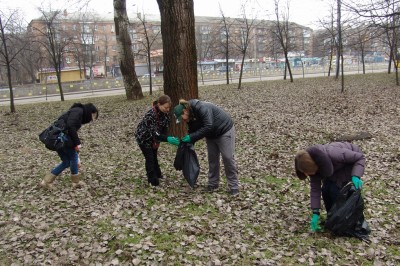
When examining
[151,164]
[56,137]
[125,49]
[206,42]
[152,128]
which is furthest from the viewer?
[206,42]

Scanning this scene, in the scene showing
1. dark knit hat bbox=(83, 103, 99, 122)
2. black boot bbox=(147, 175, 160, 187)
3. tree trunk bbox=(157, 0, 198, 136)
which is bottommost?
black boot bbox=(147, 175, 160, 187)

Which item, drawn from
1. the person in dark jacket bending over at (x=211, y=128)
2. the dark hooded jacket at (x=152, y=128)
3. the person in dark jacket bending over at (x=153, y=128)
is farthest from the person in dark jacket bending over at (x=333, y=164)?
the dark hooded jacket at (x=152, y=128)

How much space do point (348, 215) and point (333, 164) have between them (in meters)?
0.64

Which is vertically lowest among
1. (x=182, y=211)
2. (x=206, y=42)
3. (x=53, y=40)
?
(x=182, y=211)

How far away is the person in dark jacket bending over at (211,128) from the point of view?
17.5 feet

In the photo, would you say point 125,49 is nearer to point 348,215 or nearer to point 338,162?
point 338,162

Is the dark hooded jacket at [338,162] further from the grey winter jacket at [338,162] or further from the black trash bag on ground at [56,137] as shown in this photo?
the black trash bag on ground at [56,137]

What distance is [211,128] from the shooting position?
17.6 ft

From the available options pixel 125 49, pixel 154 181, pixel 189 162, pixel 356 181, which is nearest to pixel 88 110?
pixel 154 181

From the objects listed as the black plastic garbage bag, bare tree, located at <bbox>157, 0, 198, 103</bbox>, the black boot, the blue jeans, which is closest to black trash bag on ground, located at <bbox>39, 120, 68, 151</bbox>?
the blue jeans

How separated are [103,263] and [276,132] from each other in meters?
7.64

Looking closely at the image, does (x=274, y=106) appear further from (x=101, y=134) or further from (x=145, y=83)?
(x=145, y=83)

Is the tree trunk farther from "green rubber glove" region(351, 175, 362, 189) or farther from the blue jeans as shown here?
"green rubber glove" region(351, 175, 362, 189)

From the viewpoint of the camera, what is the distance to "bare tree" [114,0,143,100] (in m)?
17.3
